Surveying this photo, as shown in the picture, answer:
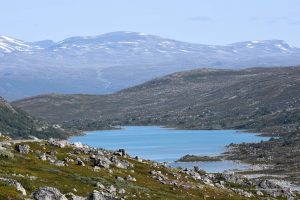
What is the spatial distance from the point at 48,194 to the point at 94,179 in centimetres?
1325

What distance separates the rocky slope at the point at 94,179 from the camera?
57.3 metres

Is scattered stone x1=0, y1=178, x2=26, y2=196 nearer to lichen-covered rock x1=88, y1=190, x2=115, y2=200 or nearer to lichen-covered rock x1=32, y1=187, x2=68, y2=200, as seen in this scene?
lichen-covered rock x1=32, y1=187, x2=68, y2=200

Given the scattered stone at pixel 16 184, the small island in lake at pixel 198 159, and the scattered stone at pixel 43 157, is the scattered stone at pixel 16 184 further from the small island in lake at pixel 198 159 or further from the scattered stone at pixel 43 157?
the small island in lake at pixel 198 159

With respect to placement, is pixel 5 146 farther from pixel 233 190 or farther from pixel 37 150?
pixel 233 190

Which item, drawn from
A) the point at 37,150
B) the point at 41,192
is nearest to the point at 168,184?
the point at 37,150

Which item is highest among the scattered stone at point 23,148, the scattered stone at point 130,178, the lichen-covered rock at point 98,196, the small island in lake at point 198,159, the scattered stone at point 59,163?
the scattered stone at point 23,148

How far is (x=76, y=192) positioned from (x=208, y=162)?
129 m

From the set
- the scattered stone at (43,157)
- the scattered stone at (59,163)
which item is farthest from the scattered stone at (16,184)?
the scattered stone at (43,157)

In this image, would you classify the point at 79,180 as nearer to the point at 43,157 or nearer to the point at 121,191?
the point at 121,191

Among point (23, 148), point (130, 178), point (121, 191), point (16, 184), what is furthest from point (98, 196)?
point (23, 148)

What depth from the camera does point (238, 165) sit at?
6929 inches

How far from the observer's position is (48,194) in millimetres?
54188

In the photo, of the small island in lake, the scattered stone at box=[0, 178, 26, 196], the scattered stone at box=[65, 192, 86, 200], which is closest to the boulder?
the scattered stone at box=[65, 192, 86, 200]

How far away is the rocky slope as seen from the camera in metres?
→ 57.3
